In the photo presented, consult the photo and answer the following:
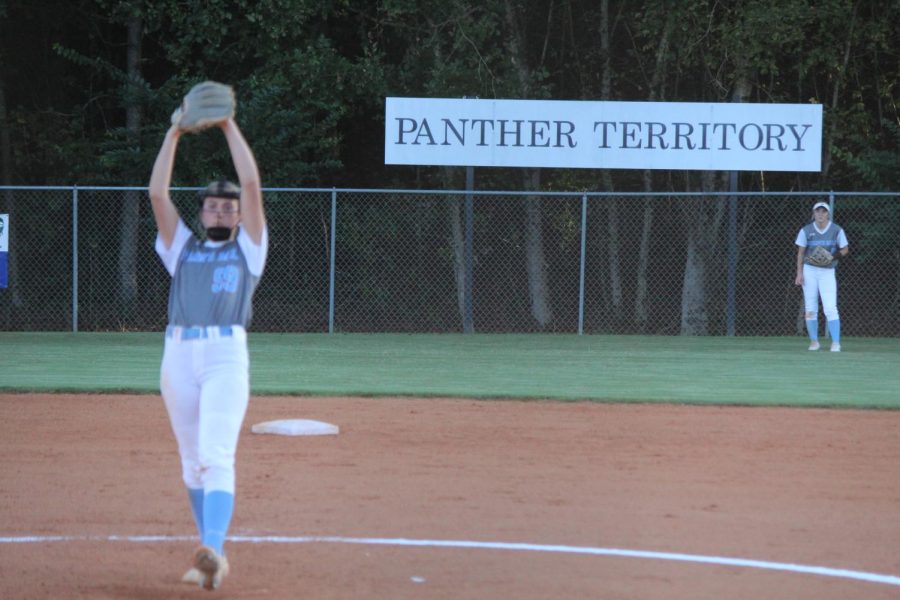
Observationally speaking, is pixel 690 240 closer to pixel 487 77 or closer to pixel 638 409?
pixel 487 77

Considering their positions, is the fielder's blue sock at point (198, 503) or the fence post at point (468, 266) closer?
the fielder's blue sock at point (198, 503)

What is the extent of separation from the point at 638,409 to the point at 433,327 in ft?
40.4

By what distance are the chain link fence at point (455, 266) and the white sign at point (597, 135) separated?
1161mm

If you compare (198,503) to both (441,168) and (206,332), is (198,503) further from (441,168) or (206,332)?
(441,168)

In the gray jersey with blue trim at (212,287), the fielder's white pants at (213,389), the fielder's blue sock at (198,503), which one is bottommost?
the fielder's blue sock at (198,503)

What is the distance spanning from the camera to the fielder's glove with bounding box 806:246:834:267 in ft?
61.9

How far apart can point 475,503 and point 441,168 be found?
19.1m

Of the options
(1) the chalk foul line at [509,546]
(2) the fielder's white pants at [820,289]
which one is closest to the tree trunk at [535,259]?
(2) the fielder's white pants at [820,289]

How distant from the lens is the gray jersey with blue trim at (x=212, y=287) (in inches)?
240

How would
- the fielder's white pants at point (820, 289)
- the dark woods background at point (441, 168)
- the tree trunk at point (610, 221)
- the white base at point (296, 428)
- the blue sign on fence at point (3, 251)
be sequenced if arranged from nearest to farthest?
the white base at point (296, 428) < the fielder's white pants at point (820, 289) < the blue sign on fence at point (3, 251) < the dark woods background at point (441, 168) < the tree trunk at point (610, 221)

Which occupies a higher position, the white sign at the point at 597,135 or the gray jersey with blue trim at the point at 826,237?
the white sign at the point at 597,135

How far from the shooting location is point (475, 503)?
27.1 ft

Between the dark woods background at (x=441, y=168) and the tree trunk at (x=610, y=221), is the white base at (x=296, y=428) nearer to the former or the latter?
the dark woods background at (x=441, y=168)

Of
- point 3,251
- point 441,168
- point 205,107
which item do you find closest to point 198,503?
point 205,107
